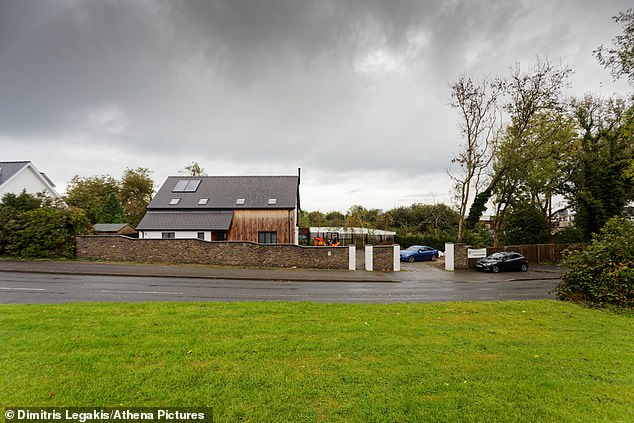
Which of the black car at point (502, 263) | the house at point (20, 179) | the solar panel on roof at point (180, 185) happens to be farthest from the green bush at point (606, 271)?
the house at point (20, 179)

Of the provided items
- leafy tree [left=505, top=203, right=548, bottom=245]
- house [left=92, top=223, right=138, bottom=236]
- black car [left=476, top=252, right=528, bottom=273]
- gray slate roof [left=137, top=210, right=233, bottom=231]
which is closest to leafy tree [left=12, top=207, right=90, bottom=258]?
gray slate roof [left=137, top=210, right=233, bottom=231]

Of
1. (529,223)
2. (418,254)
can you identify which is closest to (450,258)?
(418,254)

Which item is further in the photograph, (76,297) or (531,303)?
(76,297)

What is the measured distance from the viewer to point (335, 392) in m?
3.66

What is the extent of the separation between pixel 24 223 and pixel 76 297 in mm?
16077

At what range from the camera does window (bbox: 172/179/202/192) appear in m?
31.9

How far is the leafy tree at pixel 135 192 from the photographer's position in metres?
49.8

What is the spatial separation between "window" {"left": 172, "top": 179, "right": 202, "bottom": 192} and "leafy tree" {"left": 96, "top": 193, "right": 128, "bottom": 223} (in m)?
→ 16.1

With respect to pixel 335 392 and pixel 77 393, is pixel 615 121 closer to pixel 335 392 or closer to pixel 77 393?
pixel 335 392

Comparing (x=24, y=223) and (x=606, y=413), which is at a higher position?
(x=24, y=223)

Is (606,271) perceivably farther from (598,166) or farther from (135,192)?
(135,192)

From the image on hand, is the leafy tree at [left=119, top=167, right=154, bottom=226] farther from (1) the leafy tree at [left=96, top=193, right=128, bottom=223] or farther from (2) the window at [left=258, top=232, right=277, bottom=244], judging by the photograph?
(2) the window at [left=258, top=232, right=277, bottom=244]

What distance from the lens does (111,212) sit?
42.4m

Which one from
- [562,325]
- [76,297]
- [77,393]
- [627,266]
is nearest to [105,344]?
[77,393]
